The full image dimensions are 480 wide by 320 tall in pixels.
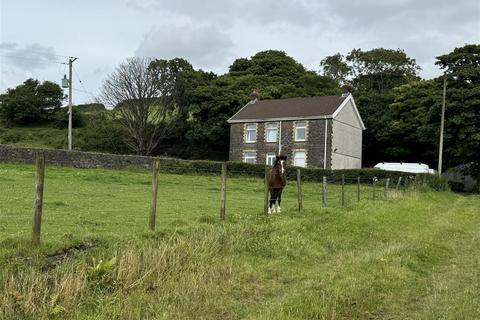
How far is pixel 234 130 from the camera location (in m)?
52.0

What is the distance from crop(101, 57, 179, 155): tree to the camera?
55219 mm

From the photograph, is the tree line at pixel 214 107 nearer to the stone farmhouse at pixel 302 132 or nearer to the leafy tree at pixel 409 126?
the leafy tree at pixel 409 126

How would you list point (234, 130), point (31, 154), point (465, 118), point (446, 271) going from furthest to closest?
point (234, 130) < point (465, 118) < point (31, 154) < point (446, 271)

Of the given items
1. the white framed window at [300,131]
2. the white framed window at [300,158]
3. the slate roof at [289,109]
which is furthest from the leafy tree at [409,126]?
the white framed window at [300,158]

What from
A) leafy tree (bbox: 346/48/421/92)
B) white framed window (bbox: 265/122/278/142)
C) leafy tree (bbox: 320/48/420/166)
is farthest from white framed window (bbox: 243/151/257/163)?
leafy tree (bbox: 346/48/421/92)

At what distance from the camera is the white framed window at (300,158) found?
47219 mm

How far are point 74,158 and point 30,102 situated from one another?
38449 millimetres

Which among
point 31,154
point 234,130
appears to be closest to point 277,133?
point 234,130

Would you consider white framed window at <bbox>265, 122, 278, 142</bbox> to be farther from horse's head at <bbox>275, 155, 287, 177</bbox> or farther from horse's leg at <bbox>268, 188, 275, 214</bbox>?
horse's leg at <bbox>268, 188, 275, 214</bbox>

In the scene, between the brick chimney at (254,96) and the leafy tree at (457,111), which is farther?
the brick chimney at (254,96)

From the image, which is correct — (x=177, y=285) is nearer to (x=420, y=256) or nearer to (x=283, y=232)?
(x=283, y=232)

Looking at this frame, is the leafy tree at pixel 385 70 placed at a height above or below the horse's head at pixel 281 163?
above

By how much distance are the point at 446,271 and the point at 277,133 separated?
131 feet

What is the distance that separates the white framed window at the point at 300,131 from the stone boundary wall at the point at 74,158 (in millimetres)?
16671
